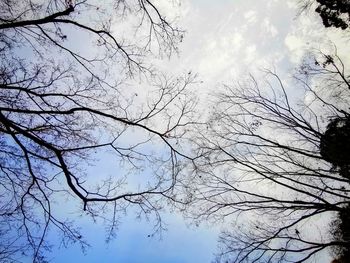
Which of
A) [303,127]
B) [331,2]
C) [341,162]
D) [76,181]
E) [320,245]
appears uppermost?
[331,2]

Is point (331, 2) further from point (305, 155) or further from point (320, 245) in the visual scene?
point (320, 245)

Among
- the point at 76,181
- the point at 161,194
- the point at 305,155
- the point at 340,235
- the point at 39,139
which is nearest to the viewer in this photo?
the point at 39,139

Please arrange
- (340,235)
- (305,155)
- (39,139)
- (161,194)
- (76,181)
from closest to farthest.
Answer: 1. (39,139)
2. (76,181)
3. (161,194)
4. (305,155)
5. (340,235)

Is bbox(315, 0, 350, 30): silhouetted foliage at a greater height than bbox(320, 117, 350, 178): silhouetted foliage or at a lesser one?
greater

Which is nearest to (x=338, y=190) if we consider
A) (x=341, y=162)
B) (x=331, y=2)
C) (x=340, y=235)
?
(x=341, y=162)

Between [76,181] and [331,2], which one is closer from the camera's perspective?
[76,181]

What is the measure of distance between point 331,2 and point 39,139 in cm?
977

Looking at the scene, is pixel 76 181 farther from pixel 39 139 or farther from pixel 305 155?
pixel 305 155

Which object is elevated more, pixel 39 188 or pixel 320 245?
pixel 39 188

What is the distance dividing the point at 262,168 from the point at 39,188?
6771mm

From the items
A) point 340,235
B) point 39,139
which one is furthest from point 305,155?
point 39,139

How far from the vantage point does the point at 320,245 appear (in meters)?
8.98

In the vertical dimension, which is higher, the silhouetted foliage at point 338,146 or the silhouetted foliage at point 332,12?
the silhouetted foliage at point 332,12

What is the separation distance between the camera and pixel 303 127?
10.7 meters
